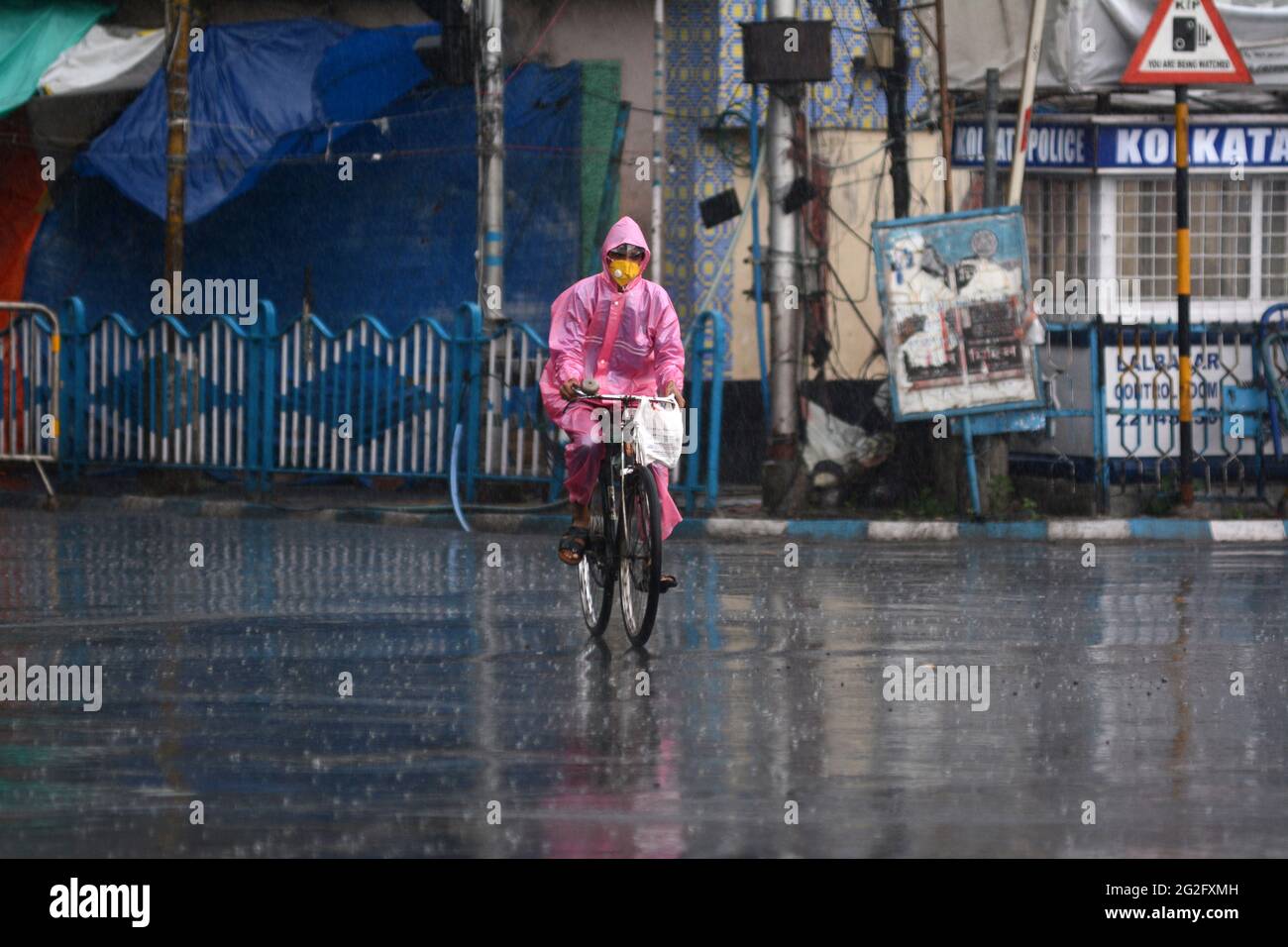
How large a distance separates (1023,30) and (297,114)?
642 centimetres

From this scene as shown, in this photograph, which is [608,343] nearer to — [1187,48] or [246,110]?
[1187,48]

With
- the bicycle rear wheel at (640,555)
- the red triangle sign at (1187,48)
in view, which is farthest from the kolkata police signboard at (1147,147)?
the bicycle rear wheel at (640,555)

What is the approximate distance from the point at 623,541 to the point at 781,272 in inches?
286

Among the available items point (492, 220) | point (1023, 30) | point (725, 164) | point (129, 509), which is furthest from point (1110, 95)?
point (129, 509)

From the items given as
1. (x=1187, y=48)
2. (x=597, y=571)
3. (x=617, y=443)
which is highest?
(x=1187, y=48)

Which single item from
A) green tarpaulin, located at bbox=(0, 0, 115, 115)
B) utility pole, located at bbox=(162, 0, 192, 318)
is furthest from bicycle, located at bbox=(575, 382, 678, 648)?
green tarpaulin, located at bbox=(0, 0, 115, 115)

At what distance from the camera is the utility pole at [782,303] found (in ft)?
56.3

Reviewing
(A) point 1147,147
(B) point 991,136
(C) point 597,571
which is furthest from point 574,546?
(A) point 1147,147

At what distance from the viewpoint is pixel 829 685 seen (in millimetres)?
8875

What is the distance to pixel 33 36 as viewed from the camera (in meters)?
20.9

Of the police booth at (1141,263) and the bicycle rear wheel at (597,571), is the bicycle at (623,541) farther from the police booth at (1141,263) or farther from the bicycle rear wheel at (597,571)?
the police booth at (1141,263)

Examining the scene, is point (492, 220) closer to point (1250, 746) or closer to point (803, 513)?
point (803, 513)

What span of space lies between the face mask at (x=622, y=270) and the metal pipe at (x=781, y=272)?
21.7ft

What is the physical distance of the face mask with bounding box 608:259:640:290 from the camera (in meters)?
10.5
